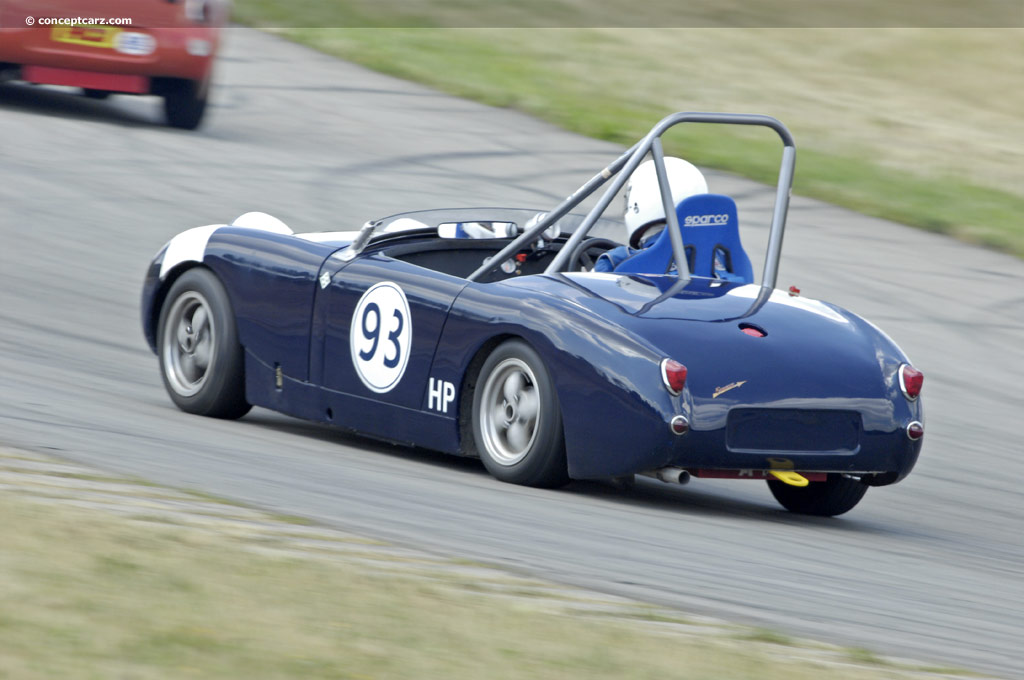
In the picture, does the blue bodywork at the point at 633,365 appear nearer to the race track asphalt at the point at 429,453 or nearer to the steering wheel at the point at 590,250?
the race track asphalt at the point at 429,453

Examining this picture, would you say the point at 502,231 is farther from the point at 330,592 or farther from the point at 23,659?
the point at 23,659

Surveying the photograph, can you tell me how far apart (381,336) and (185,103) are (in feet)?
29.9

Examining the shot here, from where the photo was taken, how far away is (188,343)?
769cm

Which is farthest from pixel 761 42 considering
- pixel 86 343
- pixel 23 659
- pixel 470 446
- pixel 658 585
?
pixel 23 659

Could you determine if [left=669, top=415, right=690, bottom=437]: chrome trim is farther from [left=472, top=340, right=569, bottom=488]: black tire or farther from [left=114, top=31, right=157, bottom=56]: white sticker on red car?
[left=114, top=31, right=157, bottom=56]: white sticker on red car

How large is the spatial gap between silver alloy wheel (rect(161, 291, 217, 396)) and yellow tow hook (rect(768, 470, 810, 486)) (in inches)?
110

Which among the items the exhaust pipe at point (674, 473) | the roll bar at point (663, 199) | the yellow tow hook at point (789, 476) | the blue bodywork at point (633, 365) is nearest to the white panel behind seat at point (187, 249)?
the blue bodywork at point (633, 365)

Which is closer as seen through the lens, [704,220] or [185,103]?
[704,220]

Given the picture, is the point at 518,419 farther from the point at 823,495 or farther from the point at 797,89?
the point at 797,89

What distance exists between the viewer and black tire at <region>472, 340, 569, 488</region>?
6.08 meters

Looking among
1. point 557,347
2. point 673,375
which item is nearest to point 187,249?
point 557,347

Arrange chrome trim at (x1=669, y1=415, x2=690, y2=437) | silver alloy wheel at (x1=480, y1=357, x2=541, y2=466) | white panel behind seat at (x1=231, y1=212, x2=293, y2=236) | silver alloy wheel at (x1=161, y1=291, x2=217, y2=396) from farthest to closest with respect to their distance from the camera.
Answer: white panel behind seat at (x1=231, y1=212, x2=293, y2=236) < silver alloy wheel at (x1=161, y1=291, x2=217, y2=396) < silver alloy wheel at (x1=480, y1=357, x2=541, y2=466) < chrome trim at (x1=669, y1=415, x2=690, y2=437)

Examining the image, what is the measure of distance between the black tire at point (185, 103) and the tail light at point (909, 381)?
1019 centimetres

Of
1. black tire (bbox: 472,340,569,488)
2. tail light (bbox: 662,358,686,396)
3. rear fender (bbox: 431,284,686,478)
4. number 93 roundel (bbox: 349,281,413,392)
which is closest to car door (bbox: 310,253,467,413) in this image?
number 93 roundel (bbox: 349,281,413,392)
